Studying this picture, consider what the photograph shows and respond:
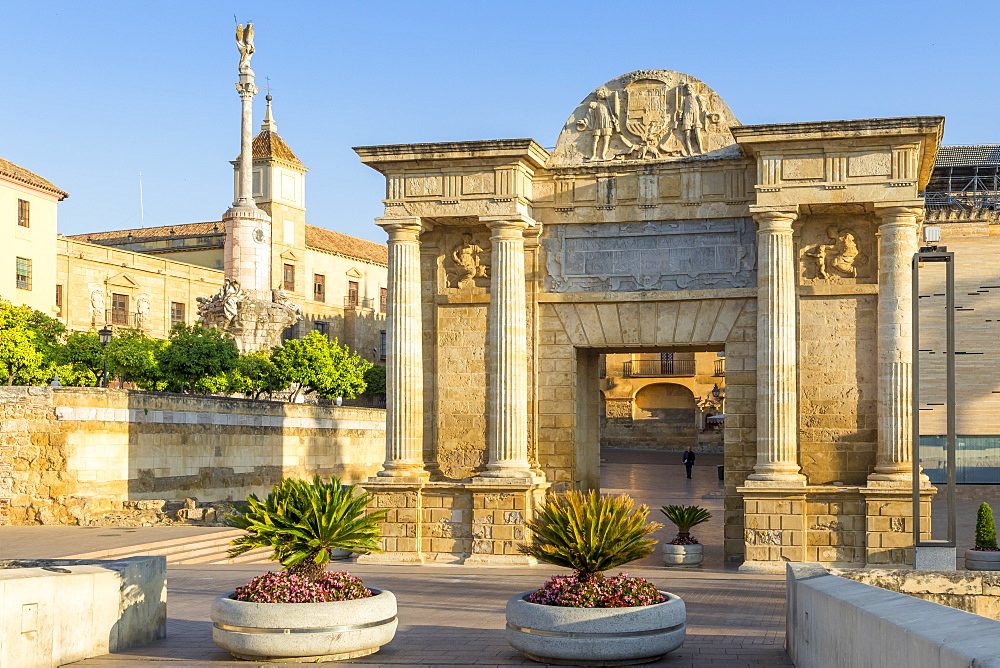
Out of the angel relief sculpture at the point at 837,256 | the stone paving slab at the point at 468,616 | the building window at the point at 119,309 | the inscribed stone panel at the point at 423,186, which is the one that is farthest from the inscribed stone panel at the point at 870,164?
the building window at the point at 119,309

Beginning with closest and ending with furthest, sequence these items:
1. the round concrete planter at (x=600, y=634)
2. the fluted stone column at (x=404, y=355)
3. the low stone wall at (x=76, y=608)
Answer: the low stone wall at (x=76, y=608) < the round concrete planter at (x=600, y=634) < the fluted stone column at (x=404, y=355)

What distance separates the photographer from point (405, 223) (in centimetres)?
2009

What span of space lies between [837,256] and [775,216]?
4.54ft

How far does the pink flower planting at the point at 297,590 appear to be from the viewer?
10.6 m

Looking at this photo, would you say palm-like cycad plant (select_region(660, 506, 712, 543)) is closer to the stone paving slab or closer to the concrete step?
the stone paving slab

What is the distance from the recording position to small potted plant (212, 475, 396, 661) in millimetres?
10344

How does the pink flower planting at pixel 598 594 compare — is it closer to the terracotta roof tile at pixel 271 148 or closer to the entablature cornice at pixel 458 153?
the entablature cornice at pixel 458 153

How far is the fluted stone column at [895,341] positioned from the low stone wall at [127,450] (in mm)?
18043

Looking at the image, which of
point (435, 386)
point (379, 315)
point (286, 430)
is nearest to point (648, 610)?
point (435, 386)

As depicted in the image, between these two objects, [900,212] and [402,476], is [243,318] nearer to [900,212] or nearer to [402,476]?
[402,476]

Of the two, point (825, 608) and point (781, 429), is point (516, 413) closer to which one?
point (781, 429)

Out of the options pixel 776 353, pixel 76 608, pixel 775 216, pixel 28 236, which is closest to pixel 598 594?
pixel 76 608

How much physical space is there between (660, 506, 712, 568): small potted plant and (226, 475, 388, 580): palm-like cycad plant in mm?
9296

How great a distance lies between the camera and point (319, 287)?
68562 millimetres
